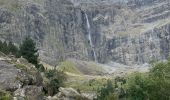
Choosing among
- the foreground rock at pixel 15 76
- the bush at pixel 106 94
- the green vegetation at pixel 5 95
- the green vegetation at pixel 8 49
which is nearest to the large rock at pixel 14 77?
the foreground rock at pixel 15 76

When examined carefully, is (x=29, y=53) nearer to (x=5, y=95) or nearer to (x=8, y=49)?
(x=8, y=49)

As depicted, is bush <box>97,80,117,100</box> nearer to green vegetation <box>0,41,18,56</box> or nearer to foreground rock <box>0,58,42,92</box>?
foreground rock <box>0,58,42,92</box>

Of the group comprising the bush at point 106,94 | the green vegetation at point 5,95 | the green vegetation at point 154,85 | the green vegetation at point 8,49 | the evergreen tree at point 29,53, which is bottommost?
the bush at point 106,94

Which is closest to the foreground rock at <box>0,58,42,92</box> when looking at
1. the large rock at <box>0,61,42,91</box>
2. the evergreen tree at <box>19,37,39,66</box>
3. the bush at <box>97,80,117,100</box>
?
the large rock at <box>0,61,42,91</box>

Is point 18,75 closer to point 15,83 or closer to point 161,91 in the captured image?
point 15,83

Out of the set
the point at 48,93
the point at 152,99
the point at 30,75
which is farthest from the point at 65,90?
the point at 152,99

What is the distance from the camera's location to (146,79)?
7200 centimetres

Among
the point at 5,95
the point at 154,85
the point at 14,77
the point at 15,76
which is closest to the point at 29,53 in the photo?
the point at 154,85

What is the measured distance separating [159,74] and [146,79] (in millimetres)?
2553

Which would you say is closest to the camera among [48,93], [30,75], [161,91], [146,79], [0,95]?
[0,95]

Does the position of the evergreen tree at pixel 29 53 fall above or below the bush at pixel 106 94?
above

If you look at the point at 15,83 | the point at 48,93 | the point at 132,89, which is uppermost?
the point at 15,83

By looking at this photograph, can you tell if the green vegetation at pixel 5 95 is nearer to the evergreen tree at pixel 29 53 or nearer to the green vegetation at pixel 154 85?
the green vegetation at pixel 154 85

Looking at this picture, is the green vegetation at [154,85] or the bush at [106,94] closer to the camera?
the green vegetation at [154,85]
